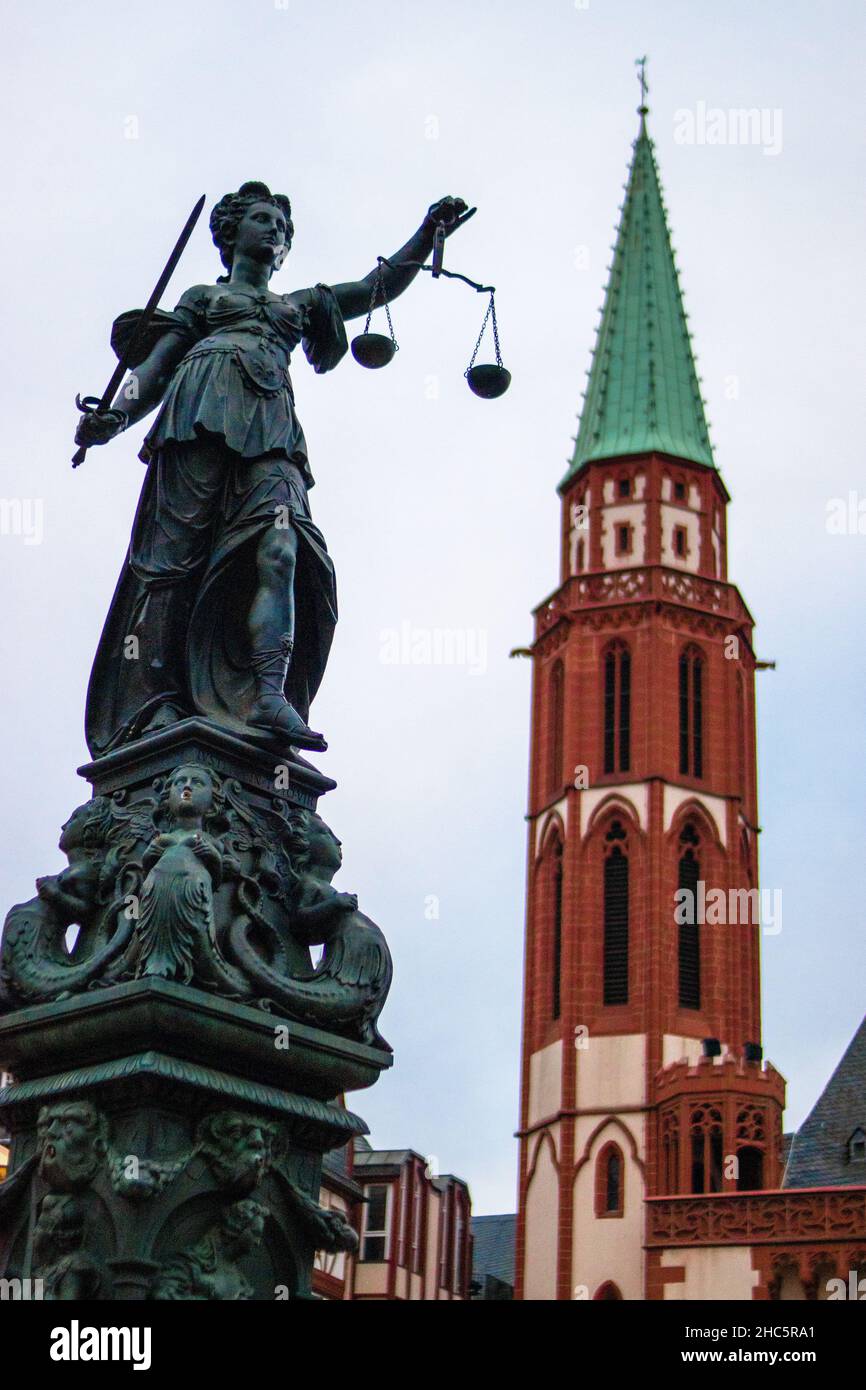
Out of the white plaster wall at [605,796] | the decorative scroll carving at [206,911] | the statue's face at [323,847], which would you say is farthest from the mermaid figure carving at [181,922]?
the white plaster wall at [605,796]

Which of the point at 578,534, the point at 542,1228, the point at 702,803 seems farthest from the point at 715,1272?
the point at 578,534

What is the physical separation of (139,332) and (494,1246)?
7284 cm

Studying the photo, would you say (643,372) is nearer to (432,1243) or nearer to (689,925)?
(689,925)

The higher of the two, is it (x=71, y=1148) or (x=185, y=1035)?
(x=185, y=1035)

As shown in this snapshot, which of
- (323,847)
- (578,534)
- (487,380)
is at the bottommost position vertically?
(323,847)

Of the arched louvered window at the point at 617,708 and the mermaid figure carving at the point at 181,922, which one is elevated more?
the arched louvered window at the point at 617,708

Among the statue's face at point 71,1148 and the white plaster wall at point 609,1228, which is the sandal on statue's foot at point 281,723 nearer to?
the statue's face at point 71,1148

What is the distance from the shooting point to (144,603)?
5832mm

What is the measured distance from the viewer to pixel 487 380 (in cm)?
662

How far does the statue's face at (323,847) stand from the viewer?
17.9ft

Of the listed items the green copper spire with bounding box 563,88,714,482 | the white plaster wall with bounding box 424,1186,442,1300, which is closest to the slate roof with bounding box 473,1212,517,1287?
the white plaster wall with bounding box 424,1186,442,1300

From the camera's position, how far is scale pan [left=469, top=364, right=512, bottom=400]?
6.60 metres

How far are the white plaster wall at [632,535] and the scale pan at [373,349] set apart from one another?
5384 cm
